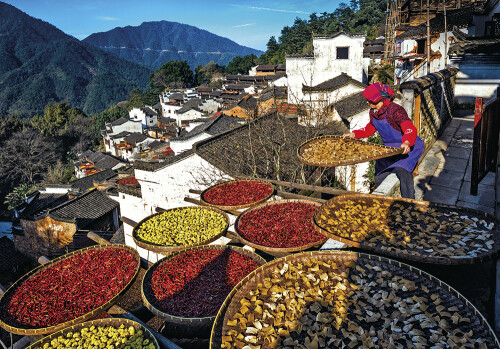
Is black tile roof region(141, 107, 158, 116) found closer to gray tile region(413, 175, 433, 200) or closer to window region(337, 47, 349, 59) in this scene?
window region(337, 47, 349, 59)

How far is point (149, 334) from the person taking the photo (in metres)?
2.13

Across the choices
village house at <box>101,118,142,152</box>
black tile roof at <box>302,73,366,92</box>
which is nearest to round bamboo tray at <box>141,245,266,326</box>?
black tile roof at <box>302,73,366,92</box>

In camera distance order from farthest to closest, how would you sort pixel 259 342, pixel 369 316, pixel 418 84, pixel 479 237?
pixel 418 84
pixel 479 237
pixel 369 316
pixel 259 342

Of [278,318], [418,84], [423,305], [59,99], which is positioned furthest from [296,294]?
[59,99]

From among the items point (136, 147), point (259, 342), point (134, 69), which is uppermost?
point (134, 69)

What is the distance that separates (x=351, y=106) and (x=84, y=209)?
15643mm

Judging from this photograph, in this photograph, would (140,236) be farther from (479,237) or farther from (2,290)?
(479,237)

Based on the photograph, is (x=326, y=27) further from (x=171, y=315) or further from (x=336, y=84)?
(x=171, y=315)

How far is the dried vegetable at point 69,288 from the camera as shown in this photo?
2.43 metres

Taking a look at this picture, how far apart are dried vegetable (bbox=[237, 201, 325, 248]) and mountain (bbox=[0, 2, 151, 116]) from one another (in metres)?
110

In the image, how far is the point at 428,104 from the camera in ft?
25.2

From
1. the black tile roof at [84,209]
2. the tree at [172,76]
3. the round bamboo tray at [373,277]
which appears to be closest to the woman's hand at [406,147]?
the round bamboo tray at [373,277]

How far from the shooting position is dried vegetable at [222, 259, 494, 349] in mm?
1854

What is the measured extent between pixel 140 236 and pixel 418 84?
584cm
